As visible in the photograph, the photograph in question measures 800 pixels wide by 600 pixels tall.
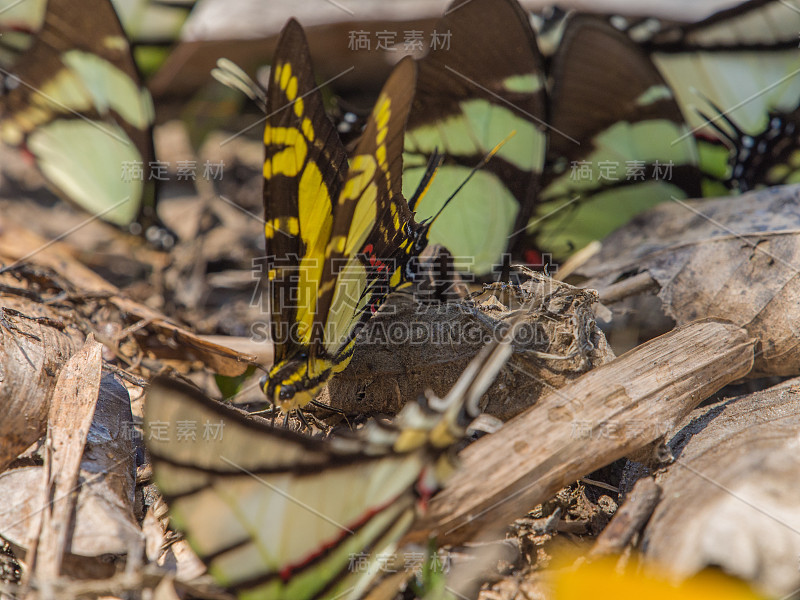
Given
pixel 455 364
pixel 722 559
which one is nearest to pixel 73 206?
pixel 455 364

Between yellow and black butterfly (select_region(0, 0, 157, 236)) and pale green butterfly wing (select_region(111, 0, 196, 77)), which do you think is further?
pale green butterfly wing (select_region(111, 0, 196, 77))

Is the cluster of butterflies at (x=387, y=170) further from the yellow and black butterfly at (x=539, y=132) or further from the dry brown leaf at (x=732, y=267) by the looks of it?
the dry brown leaf at (x=732, y=267)

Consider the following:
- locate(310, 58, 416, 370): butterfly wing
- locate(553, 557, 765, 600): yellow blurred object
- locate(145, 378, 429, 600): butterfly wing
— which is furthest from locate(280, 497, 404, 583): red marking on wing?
locate(310, 58, 416, 370): butterfly wing

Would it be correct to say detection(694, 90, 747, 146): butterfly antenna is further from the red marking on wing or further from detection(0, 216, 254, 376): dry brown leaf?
the red marking on wing

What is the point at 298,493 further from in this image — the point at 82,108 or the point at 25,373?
the point at 82,108

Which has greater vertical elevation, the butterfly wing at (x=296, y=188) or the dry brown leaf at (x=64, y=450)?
the butterfly wing at (x=296, y=188)

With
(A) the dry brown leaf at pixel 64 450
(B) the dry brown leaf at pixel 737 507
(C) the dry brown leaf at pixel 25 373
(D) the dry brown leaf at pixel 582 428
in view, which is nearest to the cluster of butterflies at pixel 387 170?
(D) the dry brown leaf at pixel 582 428

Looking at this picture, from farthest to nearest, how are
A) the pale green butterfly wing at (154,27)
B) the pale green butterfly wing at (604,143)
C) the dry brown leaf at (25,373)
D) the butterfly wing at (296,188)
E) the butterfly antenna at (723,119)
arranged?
the pale green butterfly wing at (154,27) < the butterfly antenna at (723,119) < the pale green butterfly wing at (604,143) < the butterfly wing at (296,188) < the dry brown leaf at (25,373)
